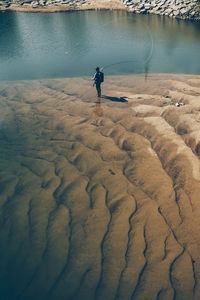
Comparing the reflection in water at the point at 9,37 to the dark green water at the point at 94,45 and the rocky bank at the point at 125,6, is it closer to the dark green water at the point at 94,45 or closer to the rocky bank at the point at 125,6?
the dark green water at the point at 94,45

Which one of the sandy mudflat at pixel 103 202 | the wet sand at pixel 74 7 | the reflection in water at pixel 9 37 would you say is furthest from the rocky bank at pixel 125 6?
the sandy mudflat at pixel 103 202

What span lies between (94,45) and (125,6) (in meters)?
15.9

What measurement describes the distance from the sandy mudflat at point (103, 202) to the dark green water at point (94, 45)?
24.9 feet

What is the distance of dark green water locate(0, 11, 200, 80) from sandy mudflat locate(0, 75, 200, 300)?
7.58 m

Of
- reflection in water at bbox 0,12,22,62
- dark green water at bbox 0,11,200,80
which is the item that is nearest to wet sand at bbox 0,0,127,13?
reflection in water at bbox 0,12,22,62

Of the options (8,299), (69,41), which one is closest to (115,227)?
(8,299)

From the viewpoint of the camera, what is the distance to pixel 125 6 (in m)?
31.9

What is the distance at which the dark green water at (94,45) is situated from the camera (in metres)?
16.8

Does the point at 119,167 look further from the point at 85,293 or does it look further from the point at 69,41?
the point at 69,41

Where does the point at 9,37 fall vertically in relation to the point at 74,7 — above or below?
below

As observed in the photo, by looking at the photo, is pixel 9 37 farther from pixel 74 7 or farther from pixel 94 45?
pixel 74 7

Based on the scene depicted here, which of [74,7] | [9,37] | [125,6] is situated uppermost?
[74,7]

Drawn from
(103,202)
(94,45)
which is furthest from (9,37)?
(103,202)

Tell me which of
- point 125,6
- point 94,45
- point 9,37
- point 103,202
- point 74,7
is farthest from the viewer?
point 74,7
